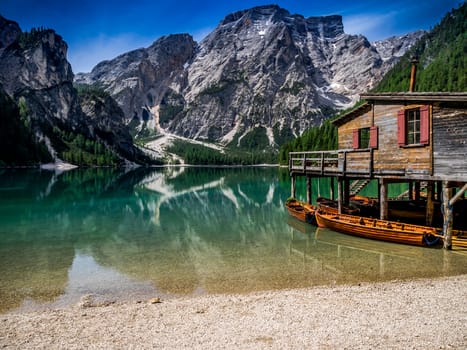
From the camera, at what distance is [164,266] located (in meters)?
18.1

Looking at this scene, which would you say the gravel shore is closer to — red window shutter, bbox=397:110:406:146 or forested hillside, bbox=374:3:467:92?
red window shutter, bbox=397:110:406:146

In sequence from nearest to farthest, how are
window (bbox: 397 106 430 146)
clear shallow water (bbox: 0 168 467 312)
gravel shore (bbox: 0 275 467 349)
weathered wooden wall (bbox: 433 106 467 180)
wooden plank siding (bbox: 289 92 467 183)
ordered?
gravel shore (bbox: 0 275 467 349), clear shallow water (bbox: 0 168 467 312), weathered wooden wall (bbox: 433 106 467 180), wooden plank siding (bbox: 289 92 467 183), window (bbox: 397 106 430 146)

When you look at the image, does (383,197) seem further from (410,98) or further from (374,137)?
(410,98)

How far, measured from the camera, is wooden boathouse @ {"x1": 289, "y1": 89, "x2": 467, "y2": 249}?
1955 centimetres

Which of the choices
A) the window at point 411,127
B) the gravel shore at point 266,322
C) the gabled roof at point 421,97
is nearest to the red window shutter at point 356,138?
the gabled roof at point 421,97

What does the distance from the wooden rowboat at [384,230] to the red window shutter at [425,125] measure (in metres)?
5.28

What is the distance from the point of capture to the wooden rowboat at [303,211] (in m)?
28.3

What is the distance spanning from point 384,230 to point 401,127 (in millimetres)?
6595

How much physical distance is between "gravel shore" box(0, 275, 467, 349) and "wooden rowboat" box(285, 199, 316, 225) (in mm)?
14595

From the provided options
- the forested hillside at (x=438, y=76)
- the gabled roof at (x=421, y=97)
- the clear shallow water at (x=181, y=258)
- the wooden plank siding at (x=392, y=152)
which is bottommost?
the clear shallow water at (x=181, y=258)

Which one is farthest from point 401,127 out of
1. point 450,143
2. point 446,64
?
point 446,64

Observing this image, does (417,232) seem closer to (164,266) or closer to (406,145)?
(406,145)

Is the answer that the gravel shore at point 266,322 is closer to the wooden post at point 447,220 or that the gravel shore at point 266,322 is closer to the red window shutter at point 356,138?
the wooden post at point 447,220

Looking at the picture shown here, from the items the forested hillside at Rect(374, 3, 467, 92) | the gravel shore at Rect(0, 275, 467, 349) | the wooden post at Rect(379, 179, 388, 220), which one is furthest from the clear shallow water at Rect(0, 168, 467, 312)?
the forested hillside at Rect(374, 3, 467, 92)
